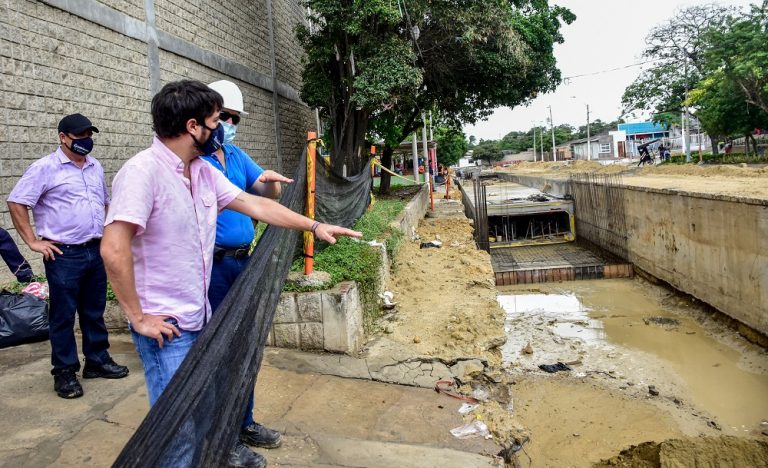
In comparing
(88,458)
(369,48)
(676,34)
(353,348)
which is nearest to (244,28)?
(369,48)

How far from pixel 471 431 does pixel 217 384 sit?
206 cm

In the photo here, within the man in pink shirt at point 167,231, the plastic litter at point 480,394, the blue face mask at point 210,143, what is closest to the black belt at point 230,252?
the man in pink shirt at point 167,231

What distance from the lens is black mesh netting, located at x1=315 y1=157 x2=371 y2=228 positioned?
221 inches

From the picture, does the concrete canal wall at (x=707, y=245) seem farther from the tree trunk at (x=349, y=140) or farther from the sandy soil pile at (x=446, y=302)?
the tree trunk at (x=349, y=140)

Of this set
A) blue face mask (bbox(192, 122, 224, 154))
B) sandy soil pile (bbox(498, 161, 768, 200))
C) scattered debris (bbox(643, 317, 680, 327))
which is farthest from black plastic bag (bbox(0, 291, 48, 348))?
scattered debris (bbox(643, 317, 680, 327))

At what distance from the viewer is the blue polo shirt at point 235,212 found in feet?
9.41

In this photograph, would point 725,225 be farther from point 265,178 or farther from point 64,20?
point 64,20

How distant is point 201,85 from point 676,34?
36.5m

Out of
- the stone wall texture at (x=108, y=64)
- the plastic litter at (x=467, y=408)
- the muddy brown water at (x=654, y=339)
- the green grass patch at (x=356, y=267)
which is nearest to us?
the plastic litter at (x=467, y=408)

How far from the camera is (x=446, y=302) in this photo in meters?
7.35

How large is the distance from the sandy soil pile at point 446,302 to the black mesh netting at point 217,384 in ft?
8.22

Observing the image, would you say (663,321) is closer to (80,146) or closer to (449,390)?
(449,390)

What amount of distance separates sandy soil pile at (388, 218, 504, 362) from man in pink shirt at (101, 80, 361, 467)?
11.1ft

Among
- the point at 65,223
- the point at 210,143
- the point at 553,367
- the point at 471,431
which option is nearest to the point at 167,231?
the point at 210,143
